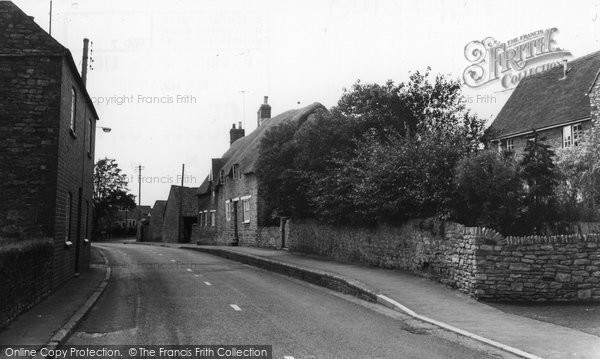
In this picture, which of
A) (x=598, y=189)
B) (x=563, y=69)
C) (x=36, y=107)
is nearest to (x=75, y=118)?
(x=36, y=107)

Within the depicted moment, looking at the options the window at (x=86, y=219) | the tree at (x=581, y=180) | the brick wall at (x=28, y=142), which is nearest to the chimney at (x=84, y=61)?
the window at (x=86, y=219)

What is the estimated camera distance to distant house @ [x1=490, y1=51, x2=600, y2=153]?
30500mm

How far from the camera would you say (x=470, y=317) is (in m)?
11.4

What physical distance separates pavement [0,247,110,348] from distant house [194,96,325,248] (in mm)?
17012

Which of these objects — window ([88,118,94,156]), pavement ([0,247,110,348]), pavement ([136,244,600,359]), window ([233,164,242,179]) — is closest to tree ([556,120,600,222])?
pavement ([136,244,600,359])

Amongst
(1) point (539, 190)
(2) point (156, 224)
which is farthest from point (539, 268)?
(2) point (156, 224)

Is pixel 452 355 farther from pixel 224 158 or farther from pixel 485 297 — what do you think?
pixel 224 158

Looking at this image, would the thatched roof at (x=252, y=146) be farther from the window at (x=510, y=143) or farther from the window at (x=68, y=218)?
the window at (x=68, y=218)

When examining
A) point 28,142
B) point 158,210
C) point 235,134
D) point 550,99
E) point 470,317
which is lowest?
point 470,317

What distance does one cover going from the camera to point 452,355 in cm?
830

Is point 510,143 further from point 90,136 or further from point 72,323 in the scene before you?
point 72,323

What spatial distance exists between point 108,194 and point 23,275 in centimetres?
8269

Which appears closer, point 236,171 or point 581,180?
point 581,180

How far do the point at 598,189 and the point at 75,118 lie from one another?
61.5 feet
